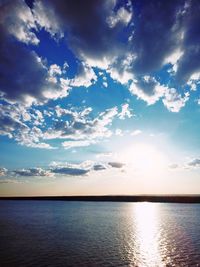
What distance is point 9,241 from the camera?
41.7 meters

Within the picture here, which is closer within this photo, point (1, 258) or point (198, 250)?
point (1, 258)

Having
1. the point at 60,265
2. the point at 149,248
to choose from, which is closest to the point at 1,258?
the point at 60,265

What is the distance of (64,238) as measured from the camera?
45.3m

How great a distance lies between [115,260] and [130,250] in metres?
5.94

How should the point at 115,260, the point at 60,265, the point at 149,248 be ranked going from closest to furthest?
the point at 60,265
the point at 115,260
the point at 149,248

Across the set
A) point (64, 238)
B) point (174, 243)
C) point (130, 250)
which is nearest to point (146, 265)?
point (130, 250)

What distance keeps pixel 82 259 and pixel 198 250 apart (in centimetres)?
1641

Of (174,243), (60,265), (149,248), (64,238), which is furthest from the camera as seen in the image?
(64,238)

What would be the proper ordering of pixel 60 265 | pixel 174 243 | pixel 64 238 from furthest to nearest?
pixel 64 238, pixel 174 243, pixel 60 265

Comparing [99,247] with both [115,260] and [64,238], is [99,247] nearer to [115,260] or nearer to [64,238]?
[115,260]

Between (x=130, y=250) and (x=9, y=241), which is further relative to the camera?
(x=9, y=241)

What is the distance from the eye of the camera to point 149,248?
3759cm

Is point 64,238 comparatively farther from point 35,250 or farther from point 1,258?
point 1,258

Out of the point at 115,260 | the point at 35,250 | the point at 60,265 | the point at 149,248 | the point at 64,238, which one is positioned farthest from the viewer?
the point at 64,238
